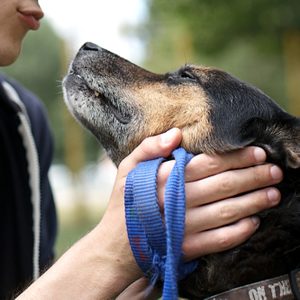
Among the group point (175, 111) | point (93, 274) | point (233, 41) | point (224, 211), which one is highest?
point (233, 41)

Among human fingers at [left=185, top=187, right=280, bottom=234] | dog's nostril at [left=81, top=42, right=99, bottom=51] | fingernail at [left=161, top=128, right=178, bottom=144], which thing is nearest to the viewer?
human fingers at [left=185, top=187, right=280, bottom=234]

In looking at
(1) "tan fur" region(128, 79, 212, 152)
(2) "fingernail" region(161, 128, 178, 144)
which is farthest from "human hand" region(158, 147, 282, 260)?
(1) "tan fur" region(128, 79, 212, 152)

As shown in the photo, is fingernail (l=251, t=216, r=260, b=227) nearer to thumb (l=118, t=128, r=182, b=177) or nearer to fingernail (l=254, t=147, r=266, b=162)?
fingernail (l=254, t=147, r=266, b=162)

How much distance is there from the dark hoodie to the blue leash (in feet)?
3.42

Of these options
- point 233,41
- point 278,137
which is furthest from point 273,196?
point 233,41

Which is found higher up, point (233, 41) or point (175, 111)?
point (233, 41)

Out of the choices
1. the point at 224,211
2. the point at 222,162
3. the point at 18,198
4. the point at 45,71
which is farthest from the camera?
the point at 45,71

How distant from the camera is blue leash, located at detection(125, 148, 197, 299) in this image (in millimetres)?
2004

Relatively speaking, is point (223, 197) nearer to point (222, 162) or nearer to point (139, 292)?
point (222, 162)

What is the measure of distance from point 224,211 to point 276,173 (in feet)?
0.94

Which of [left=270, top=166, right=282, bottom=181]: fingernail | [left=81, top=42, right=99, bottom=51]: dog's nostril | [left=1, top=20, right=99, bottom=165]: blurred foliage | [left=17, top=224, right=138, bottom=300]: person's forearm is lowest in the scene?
[left=17, top=224, right=138, bottom=300]: person's forearm

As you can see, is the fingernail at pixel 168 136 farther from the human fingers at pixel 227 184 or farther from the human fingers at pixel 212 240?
the human fingers at pixel 212 240

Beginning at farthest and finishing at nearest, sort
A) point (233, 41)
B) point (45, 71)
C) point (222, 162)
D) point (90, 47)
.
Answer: point (45, 71), point (233, 41), point (90, 47), point (222, 162)

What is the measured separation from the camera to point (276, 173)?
2281mm
